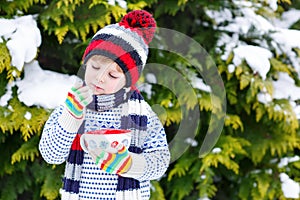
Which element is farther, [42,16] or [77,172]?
[42,16]

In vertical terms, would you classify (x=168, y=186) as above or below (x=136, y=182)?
below

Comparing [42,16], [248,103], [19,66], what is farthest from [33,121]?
[248,103]

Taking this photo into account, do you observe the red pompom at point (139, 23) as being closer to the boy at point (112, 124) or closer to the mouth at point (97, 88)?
the boy at point (112, 124)

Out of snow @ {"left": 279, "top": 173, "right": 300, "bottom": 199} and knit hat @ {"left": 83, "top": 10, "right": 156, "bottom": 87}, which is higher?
knit hat @ {"left": 83, "top": 10, "right": 156, "bottom": 87}

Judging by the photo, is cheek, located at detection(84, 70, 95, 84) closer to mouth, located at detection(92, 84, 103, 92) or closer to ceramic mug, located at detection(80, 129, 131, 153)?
mouth, located at detection(92, 84, 103, 92)

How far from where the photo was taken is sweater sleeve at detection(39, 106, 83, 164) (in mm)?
1678

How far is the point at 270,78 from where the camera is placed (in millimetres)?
2961

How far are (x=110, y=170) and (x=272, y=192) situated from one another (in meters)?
1.61

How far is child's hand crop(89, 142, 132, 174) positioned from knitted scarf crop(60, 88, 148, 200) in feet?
0.32

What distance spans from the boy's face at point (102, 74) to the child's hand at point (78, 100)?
5cm

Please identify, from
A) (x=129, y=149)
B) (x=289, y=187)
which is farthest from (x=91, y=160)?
(x=289, y=187)

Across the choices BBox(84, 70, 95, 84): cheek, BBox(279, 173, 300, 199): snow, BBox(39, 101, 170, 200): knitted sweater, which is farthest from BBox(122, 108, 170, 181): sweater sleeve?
BBox(279, 173, 300, 199): snow

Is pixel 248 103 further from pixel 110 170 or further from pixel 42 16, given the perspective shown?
pixel 110 170

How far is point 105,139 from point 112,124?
0.14 metres
